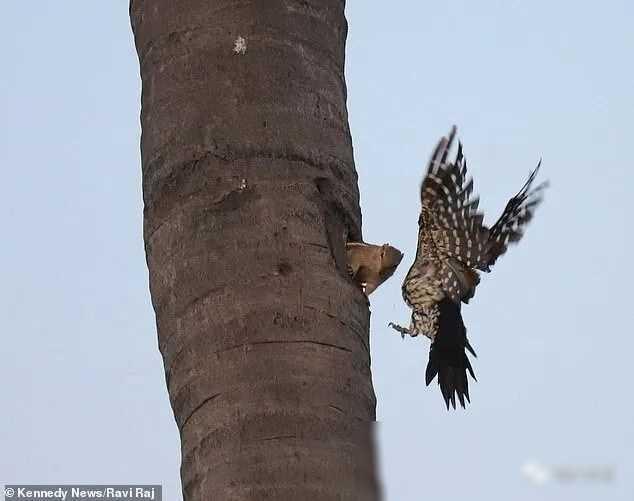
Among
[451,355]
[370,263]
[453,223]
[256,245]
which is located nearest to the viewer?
[256,245]

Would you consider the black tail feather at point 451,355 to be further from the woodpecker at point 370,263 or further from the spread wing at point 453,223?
the woodpecker at point 370,263

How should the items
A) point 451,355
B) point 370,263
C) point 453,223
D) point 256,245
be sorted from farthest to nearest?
1. point 451,355
2. point 453,223
3. point 370,263
4. point 256,245

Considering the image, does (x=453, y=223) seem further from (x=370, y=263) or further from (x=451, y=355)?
(x=370, y=263)

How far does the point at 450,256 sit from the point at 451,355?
21.1 inches

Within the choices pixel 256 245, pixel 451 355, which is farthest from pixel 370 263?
pixel 451 355

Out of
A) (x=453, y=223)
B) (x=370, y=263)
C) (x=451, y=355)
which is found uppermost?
(x=453, y=223)

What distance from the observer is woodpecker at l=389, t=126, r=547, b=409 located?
16.9 feet

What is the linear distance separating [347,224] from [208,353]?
775 mm

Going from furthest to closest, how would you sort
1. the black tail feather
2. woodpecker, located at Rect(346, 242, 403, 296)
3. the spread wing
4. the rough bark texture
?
the black tail feather < the spread wing < woodpecker, located at Rect(346, 242, 403, 296) < the rough bark texture

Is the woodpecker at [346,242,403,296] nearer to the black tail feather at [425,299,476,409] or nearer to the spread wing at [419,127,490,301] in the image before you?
the spread wing at [419,127,490,301]

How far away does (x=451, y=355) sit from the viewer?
18.8ft

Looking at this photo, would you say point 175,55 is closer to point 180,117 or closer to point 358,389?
point 180,117

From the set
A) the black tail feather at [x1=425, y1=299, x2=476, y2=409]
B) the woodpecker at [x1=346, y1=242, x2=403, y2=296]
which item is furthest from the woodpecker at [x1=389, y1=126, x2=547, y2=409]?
the woodpecker at [x1=346, y1=242, x2=403, y2=296]

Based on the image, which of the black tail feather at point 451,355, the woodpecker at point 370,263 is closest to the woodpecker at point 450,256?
the black tail feather at point 451,355
